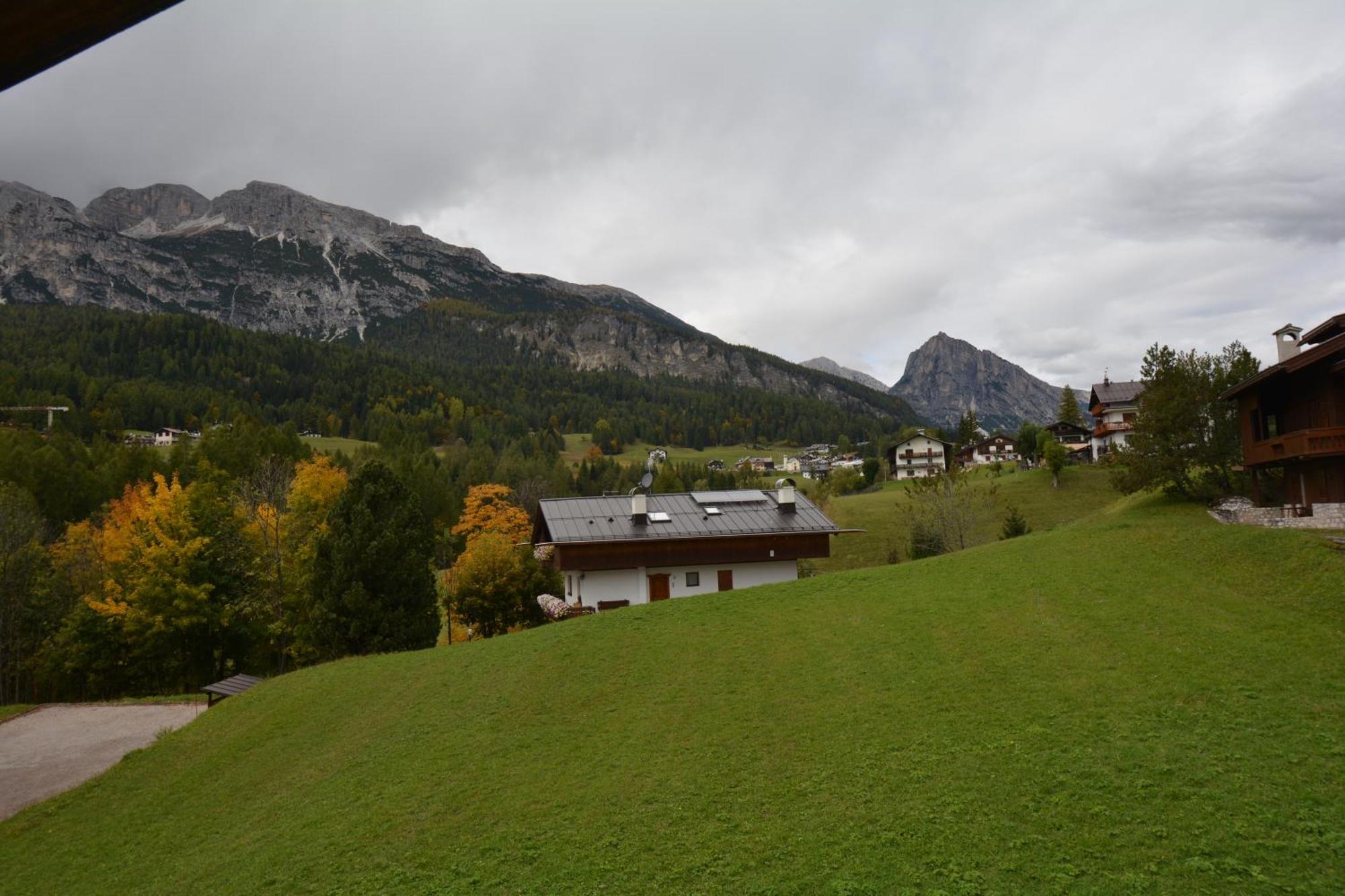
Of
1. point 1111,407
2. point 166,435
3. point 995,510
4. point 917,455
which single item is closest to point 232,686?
point 995,510

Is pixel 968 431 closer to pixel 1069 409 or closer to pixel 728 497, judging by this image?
pixel 1069 409

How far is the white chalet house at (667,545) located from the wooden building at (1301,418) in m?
20.3

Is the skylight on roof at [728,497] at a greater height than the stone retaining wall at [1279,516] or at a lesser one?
greater

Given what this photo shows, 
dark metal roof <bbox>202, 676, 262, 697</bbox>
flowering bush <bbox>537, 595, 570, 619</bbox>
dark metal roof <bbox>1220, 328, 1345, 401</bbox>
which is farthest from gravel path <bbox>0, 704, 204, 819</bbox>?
dark metal roof <bbox>1220, 328, 1345, 401</bbox>

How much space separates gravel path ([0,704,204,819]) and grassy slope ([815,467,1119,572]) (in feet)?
156

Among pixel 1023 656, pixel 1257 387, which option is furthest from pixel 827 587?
pixel 1257 387

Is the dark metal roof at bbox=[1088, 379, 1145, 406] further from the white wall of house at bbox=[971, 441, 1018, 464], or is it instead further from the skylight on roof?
the skylight on roof

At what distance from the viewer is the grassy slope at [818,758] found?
1138 cm

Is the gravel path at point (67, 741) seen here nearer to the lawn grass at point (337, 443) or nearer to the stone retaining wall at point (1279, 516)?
the stone retaining wall at point (1279, 516)

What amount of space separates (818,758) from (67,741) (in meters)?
28.6

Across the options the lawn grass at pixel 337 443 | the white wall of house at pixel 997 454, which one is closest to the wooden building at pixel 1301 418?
the white wall of house at pixel 997 454

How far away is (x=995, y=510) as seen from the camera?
6481 centimetres

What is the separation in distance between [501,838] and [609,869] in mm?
2570

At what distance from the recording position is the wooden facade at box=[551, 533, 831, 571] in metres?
40.0
